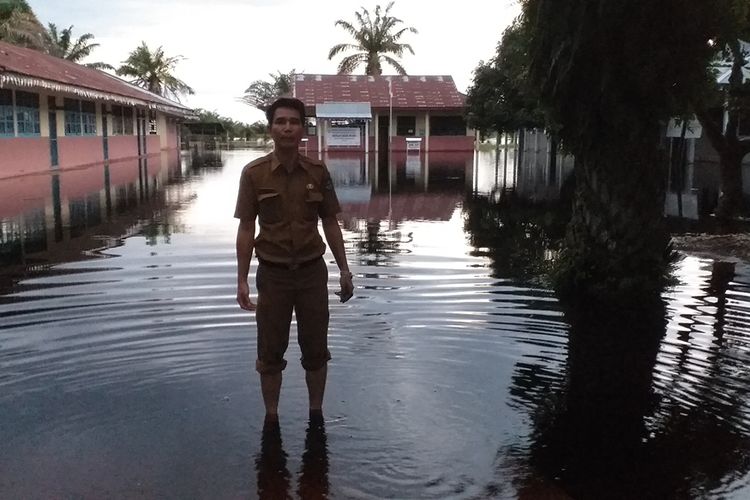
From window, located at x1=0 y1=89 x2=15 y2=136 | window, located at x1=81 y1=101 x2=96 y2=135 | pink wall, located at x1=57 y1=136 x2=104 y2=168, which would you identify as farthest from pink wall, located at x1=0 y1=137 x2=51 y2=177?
window, located at x1=81 y1=101 x2=96 y2=135

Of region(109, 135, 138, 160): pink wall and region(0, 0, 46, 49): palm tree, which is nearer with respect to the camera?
region(109, 135, 138, 160): pink wall

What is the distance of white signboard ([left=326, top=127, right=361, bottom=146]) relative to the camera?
45625 mm

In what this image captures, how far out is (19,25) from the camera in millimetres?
35938

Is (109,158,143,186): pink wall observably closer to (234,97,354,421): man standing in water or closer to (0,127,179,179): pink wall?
(0,127,179,179): pink wall

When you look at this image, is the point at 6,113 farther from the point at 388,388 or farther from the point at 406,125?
the point at 406,125

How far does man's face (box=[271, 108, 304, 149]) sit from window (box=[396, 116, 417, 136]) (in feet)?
144

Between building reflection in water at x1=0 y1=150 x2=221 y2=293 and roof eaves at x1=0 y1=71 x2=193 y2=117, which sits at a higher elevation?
roof eaves at x1=0 y1=71 x2=193 y2=117

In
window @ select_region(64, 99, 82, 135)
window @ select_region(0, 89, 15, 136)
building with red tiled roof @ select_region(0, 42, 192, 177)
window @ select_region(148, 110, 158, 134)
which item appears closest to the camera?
window @ select_region(0, 89, 15, 136)

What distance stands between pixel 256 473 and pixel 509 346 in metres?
2.58

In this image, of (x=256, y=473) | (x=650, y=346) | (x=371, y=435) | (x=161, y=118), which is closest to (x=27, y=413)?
(x=256, y=473)

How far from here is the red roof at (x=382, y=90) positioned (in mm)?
44906

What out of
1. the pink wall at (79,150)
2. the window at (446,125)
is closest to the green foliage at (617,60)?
the pink wall at (79,150)

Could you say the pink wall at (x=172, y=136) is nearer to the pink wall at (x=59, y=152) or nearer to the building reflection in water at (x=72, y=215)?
the pink wall at (x=59, y=152)

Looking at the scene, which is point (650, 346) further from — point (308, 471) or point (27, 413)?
point (27, 413)
